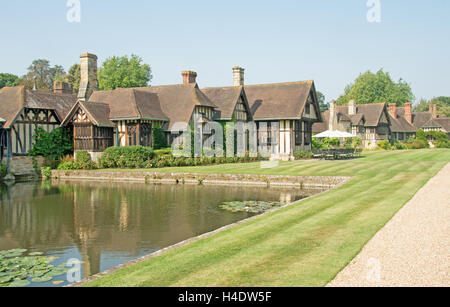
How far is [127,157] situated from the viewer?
2695 centimetres

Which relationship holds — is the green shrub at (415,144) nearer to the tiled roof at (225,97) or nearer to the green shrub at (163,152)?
the tiled roof at (225,97)

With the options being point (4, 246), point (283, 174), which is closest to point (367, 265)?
point (4, 246)

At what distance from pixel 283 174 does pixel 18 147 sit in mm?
18213

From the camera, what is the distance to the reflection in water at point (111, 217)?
9.67 meters

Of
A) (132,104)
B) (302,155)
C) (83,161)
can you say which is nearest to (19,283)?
(83,161)

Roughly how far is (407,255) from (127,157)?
73.4 ft

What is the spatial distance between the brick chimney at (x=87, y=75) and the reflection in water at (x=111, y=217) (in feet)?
46.2

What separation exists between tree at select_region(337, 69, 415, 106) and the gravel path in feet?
252

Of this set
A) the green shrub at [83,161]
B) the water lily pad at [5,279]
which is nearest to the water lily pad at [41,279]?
the water lily pad at [5,279]

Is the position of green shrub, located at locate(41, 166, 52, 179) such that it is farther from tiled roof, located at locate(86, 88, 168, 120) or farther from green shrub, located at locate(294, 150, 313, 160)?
green shrub, located at locate(294, 150, 313, 160)

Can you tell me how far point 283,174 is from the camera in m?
20.4

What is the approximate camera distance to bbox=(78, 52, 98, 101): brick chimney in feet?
109

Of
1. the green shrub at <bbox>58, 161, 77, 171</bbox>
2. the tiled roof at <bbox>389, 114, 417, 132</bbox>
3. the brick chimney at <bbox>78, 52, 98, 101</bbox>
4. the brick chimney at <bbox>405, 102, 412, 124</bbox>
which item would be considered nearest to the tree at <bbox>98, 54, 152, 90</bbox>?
the brick chimney at <bbox>78, 52, 98, 101</bbox>
